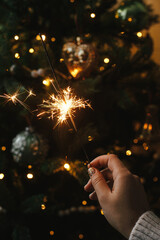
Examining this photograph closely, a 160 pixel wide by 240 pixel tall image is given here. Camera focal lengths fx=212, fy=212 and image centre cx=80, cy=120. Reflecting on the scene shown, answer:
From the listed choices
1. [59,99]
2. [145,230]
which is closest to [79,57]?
[59,99]

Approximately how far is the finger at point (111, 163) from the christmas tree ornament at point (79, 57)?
34cm

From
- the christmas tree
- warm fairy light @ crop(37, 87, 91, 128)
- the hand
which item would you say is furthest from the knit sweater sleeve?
warm fairy light @ crop(37, 87, 91, 128)

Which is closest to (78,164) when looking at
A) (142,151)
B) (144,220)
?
(144,220)

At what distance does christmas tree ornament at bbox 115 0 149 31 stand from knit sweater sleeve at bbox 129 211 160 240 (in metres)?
0.72

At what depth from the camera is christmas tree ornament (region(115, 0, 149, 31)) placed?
85 centimetres

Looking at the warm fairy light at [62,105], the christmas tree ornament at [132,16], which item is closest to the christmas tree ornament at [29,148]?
the warm fairy light at [62,105]

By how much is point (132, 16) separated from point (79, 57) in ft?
0.99

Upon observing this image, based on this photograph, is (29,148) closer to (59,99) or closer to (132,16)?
(59,99)

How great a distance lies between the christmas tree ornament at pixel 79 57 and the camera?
75 cm

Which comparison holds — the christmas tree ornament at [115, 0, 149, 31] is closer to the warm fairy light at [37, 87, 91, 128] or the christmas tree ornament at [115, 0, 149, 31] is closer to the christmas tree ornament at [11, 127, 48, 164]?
the warm fairy light at [37, 87, 91, 128]

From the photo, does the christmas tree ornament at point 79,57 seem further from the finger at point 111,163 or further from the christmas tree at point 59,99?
the finger at point 111,163

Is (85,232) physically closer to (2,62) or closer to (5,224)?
(5,224)

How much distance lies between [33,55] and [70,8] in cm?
23

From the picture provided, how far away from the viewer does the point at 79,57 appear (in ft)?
2.46
